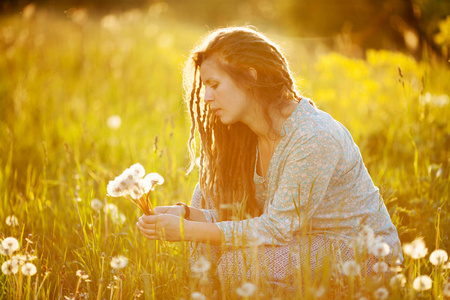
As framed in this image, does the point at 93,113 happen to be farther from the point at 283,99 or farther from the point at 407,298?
the point at 407,298

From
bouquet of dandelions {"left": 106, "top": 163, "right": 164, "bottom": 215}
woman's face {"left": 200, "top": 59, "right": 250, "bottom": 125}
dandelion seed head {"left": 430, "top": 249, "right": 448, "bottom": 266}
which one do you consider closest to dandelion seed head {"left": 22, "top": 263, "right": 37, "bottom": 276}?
bouquet of dandelions {"left": 106, "top": 163, "right": 164, "bottom": 215}

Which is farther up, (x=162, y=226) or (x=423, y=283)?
(x=162, y=226)

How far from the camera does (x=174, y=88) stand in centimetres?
577

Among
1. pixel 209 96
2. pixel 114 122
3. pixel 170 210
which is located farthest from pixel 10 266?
pixel 114 122

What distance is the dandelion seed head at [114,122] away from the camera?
14.1ft

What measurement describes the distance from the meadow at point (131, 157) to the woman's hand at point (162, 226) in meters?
0.07

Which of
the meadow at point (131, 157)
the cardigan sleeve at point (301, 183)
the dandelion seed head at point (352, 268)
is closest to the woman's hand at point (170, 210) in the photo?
the meadow at point (131, 157)

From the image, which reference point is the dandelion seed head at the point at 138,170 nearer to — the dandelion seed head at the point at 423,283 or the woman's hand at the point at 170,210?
the woman's hand at the point at 170,210

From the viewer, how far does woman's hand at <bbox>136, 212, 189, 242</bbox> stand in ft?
6.07

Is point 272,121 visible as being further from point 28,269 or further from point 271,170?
point 28,269

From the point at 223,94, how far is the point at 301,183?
0.53m

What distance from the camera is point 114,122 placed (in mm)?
4320

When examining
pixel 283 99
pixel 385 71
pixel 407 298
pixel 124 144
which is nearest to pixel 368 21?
pixel 385 71

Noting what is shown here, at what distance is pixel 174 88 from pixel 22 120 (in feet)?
7.03
